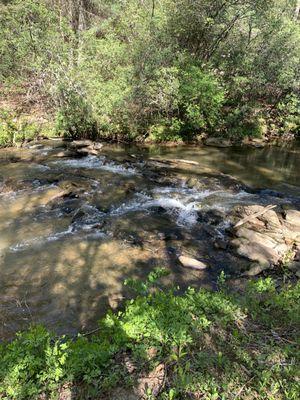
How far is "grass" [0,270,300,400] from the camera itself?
9.49ft

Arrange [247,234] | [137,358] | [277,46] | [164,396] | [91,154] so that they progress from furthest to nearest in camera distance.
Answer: [277,46] → [91,154] → [247,234] → [137,358] → [164,396]

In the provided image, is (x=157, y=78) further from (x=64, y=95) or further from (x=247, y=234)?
(x=247, y=234)

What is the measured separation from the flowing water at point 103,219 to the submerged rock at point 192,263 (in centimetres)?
14

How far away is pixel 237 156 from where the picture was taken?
14.5 meters

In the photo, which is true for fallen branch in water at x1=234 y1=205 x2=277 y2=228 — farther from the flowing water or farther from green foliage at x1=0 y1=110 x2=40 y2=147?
green foliage at x1=0 y1=110 x2=40 y2=147

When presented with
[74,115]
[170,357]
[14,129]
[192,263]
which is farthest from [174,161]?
[170,357]

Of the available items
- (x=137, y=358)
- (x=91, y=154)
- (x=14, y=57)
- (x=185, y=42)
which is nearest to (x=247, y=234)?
(x=137, y=358)

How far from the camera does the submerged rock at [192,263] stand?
628cm

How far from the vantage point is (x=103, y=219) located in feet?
26.0

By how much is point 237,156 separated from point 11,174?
30.7 ft

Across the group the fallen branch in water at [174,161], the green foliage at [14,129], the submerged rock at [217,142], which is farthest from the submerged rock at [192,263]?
the submerged rock at [217,142]

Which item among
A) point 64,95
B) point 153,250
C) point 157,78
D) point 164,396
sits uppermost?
point 157,78

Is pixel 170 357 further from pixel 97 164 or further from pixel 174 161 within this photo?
pixel 174 161

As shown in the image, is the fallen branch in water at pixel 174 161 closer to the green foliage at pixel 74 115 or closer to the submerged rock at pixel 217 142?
the green foliage at pixel 74 115
